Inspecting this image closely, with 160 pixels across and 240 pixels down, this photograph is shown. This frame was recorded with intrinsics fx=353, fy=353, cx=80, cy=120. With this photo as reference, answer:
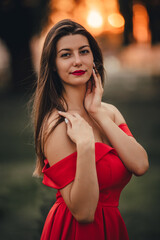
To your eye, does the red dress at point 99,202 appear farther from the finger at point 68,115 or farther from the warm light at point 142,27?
the warm light at point 142,27

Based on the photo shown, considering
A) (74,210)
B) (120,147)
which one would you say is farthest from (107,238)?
(120,147)

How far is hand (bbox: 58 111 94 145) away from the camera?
202 cm

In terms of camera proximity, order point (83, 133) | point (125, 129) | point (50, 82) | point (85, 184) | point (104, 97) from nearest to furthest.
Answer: point (85, 184), point (83, 133), point (50, 82), point (125, 129), point (104, 97)

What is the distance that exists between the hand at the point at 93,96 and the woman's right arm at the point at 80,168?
0.81ft

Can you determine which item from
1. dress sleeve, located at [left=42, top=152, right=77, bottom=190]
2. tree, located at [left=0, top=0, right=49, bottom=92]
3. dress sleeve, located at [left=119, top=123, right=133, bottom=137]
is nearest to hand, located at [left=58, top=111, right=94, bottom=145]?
dress sleeve, located at [left=42, top=152, right=77, bottom=190]

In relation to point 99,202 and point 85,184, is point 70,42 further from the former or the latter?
point 99,202

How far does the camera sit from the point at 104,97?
46.8 feet

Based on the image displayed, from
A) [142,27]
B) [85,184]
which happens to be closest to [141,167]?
[85,184]

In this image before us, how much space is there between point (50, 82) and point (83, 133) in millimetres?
464

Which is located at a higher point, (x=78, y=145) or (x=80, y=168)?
(x=78, y=145)

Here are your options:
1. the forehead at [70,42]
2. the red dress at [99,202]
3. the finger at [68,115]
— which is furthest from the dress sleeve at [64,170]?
the forehead at [70,42]

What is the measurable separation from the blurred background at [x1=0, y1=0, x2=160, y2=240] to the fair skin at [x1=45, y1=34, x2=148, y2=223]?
1.17 meters

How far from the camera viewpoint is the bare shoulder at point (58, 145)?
81.9 inches

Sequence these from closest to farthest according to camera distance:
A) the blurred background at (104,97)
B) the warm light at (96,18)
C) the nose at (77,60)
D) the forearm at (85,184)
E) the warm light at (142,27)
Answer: the forearm at (85,184) → the nose at (77,60) → the blurred background at (104,97) → the warm light at (96,18) → the warm light at (142,27)
